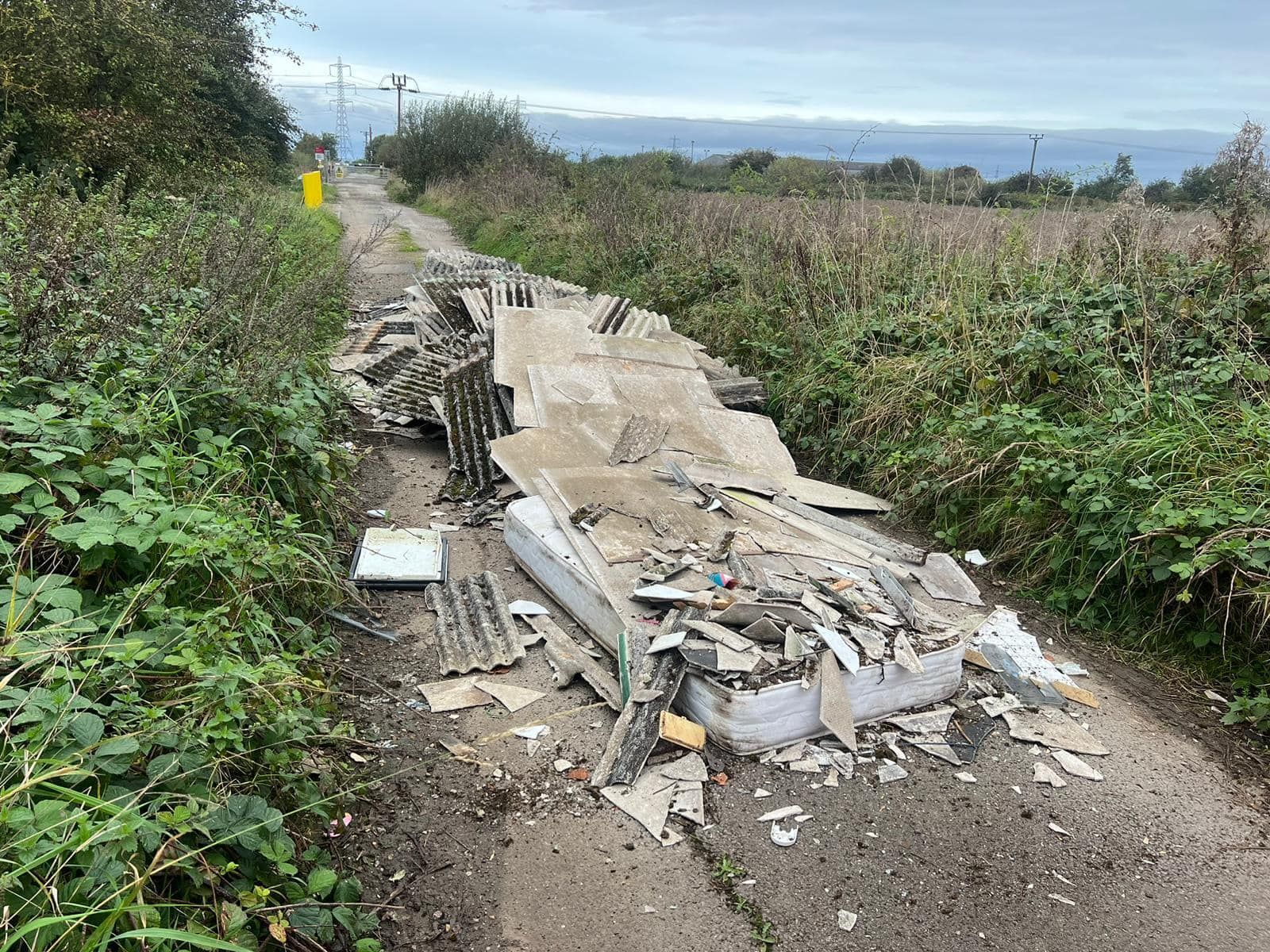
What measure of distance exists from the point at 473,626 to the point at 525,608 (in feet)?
0.99

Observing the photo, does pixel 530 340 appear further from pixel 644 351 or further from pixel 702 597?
pixel 702 597

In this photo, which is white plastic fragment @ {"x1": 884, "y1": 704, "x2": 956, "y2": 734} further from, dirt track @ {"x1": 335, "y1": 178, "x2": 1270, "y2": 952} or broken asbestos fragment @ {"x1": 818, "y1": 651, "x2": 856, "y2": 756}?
broken asbestos fragment @ {"x1": 818, "y1": 651, "x2": 856, "y2": 756}

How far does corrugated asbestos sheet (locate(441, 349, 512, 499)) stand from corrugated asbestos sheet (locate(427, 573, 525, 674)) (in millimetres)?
1415

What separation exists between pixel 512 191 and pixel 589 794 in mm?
18652

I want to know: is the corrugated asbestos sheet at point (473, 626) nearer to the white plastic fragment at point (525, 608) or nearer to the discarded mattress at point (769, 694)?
the white plastic fragment at point (525, 608)

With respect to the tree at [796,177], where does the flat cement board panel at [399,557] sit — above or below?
below

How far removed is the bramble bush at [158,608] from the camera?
1.90m

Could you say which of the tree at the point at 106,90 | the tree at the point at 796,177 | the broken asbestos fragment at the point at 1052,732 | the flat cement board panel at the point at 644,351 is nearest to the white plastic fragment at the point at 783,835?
the broken asbestos fragment at the point at 1052,732

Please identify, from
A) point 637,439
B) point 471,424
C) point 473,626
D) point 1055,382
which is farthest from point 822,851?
point 471,424

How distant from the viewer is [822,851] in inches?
114

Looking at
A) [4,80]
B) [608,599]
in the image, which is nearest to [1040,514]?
[608,599]

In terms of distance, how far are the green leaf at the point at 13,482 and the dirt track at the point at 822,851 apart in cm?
153

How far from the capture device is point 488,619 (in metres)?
4.22

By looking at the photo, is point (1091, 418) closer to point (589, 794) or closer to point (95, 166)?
point (589, 794)
